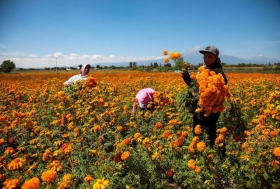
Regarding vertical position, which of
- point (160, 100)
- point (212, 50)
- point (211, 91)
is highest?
point (212, 50)

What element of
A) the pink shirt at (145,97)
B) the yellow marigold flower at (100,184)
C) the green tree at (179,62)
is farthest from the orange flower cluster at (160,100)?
the yellow marigold flower at (100,184)

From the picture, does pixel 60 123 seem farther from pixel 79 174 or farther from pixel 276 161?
pixel 276 161

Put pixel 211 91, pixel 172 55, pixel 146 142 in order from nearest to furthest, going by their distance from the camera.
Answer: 1. pixel 211 91
2. pixel 172 55
3. pixel 146 142

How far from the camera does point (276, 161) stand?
6.67 feet

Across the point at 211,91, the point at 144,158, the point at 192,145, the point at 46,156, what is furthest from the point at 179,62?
the point at 46,156

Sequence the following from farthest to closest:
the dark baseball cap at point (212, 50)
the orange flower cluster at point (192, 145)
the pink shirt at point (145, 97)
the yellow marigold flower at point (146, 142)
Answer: the pink shirt at point (145, 97), the dark baseball cap at point (212, 50), the yellow marigold flower at point (146, 142), the orange flower cluster at point (192, 145)

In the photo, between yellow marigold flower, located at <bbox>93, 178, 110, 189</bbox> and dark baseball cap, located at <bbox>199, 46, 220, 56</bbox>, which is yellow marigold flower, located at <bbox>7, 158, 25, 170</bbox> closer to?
yellow marigold flower, located at <bbox>93, 178, 110, 189</bbox>

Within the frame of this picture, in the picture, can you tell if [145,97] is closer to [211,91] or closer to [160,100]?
[160,100]

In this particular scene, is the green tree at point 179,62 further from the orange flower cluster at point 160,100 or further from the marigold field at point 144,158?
the orange flower cluster at point 160,100

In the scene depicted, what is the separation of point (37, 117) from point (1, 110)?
1237 mm

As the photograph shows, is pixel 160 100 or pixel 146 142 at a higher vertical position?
pixel 160 100

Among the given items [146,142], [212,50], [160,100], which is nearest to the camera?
[146,142]

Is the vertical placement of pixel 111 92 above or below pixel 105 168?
above

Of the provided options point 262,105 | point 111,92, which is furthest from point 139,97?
point 262,105
